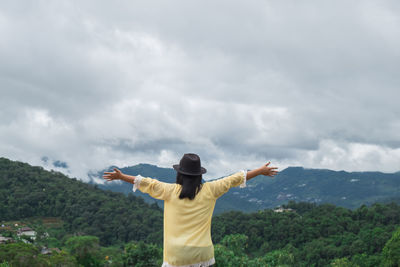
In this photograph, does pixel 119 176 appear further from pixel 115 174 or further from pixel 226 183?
pixel 226 183

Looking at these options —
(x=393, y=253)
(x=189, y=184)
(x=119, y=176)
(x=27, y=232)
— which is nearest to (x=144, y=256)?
(x=393, y=253)

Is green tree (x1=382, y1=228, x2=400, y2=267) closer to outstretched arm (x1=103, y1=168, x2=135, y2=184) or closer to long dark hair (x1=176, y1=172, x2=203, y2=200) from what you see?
long dark hair (x1=176, y1=172, x2=203, y2=200)

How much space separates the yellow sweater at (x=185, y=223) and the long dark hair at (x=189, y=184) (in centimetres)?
4

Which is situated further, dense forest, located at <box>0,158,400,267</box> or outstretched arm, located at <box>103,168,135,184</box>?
dense forest, located at <box>0,158,400,267</box>

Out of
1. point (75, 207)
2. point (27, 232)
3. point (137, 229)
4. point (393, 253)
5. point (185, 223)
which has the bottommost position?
point (27, 232)

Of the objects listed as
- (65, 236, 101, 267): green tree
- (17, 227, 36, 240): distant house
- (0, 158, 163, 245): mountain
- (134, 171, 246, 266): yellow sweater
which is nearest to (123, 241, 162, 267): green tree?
(65, 236, 101, 267): green tree

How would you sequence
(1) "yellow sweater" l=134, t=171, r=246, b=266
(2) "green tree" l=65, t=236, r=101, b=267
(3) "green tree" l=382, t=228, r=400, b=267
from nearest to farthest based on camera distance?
(1) "yellow sweater" l=134, t=171, r=246, b=266 < (3) "green tree" l=382, t=228, r=400, b=267 < (2) "green tree" l=65, t=236, r=101, b=267

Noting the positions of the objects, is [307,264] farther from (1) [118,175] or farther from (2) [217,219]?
(1) [118,175]

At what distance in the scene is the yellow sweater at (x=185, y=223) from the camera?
3.79m

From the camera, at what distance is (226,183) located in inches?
158

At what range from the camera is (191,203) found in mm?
3824

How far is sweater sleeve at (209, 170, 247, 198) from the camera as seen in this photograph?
3.94 meters

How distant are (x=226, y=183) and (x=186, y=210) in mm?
509

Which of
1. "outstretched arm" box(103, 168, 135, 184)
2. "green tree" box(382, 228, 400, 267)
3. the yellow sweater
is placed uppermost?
"outstretched arm" box(103, 168, 135, 184)
